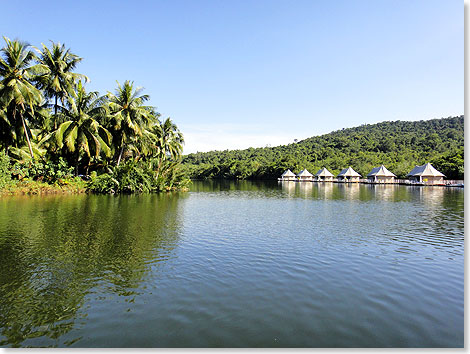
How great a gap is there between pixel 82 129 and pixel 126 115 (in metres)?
4.52

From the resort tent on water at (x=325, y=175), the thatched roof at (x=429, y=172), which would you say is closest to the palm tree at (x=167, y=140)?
the resort tent on water at (x=325, y=175)

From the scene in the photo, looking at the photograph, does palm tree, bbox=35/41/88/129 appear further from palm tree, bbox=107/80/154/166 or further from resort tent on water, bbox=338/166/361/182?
resort tent on water, bbox=338/166/361/182

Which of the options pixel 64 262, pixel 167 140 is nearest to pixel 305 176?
pixel 167 140

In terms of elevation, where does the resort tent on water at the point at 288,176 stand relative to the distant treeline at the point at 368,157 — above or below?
below

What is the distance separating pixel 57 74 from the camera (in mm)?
29672

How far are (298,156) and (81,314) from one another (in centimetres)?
10115

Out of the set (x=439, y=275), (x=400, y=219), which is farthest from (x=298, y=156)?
(x=439, y=275)

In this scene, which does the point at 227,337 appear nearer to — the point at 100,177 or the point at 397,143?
the point at 100,177

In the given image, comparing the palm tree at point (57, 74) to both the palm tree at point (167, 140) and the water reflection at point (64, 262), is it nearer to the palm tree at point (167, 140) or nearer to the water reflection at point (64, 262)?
the palm tree at point (167, 140)

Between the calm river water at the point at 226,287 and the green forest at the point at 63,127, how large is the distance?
16.4 metres

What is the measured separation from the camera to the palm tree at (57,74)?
2881cm

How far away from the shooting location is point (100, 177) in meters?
29.8

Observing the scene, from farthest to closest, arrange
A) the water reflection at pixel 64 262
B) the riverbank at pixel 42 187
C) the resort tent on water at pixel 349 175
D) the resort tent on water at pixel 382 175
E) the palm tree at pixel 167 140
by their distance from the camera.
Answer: the resort tent on water at pixel 349 175 < the resort tent on water at pixel 382 175 < the palm tree at pixel 167 140 < the riverbank at pixel 42 187 < the water reflection at pixel 64 262

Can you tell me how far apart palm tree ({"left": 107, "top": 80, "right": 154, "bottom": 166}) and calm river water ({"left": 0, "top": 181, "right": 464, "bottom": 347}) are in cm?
1882
